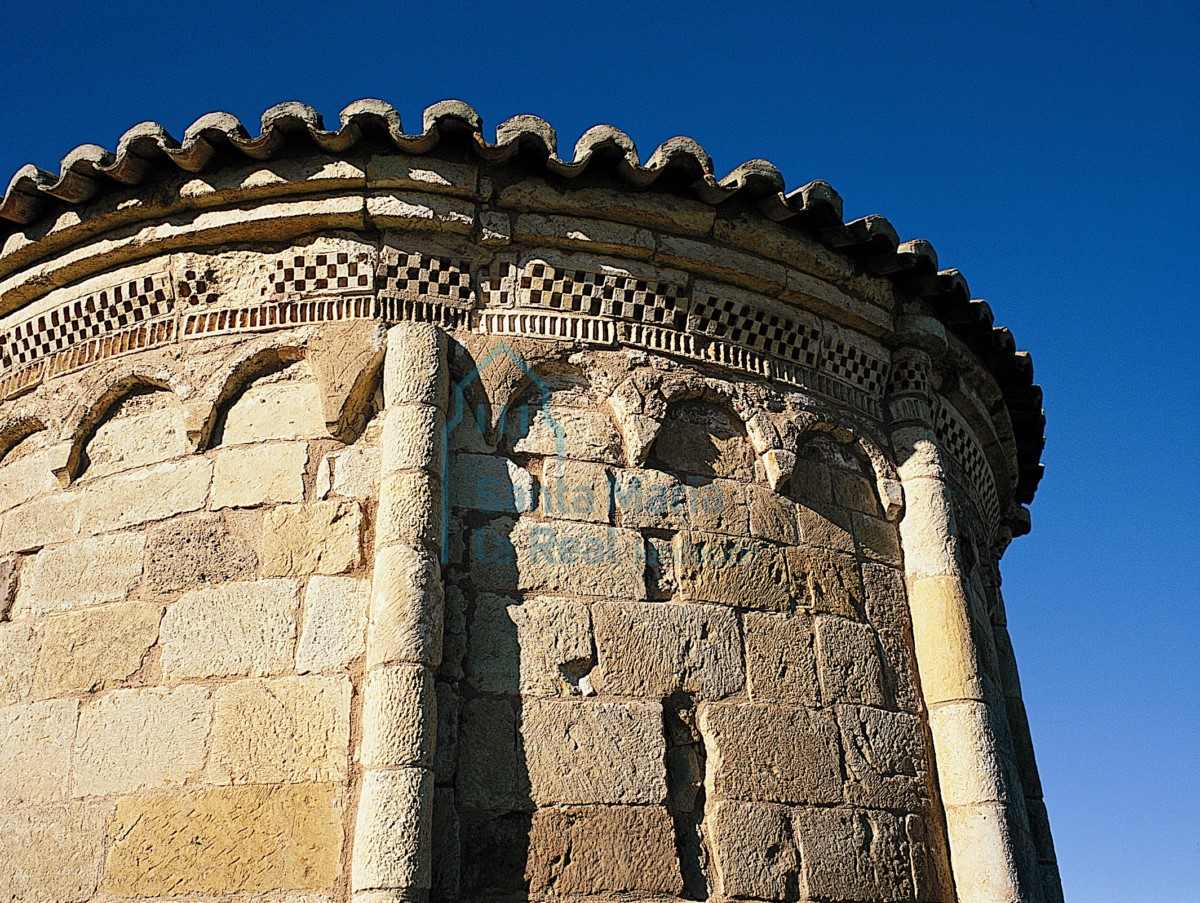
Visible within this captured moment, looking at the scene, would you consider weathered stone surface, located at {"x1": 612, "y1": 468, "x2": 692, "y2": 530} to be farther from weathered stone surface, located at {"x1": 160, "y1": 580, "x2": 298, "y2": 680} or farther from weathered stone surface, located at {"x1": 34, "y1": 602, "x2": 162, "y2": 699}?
weathered stone surface, located at {"x1": 34, "y1": 602, "x2": 162, "y2": 699}

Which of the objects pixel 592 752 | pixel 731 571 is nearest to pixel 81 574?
pixel 592 752

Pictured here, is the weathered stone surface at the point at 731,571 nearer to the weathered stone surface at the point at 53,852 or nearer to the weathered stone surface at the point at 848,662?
the weathered stone surface at the point at 848,662

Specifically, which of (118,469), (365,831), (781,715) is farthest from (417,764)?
(118,469)

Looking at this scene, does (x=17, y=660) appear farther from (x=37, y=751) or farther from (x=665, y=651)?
(x=665, y=651)

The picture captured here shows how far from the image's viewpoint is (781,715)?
4184mm

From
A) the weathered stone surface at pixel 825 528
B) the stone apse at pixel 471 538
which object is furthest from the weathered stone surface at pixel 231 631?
the weathered stone surface at pixel 825 528

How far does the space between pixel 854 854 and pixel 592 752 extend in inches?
43.2

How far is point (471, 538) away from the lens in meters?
4.10

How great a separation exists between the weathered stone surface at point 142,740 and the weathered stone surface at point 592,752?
1.16m

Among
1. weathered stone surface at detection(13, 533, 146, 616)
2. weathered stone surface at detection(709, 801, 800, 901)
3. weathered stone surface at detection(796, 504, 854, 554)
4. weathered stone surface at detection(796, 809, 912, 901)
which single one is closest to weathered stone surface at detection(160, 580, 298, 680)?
weathered stone surface at detection(13, 533, 146, 616)

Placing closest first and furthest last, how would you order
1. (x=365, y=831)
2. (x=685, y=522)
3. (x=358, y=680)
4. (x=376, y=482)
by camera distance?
1. (x=365, y=831)
2. (x=358, y=680)
3. (x=376, y=482)
4. (x=685, y=522)

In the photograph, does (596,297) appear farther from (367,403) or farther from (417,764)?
(417,764)

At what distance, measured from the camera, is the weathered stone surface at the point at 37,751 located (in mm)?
3953

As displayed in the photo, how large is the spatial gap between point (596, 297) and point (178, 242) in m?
1.83
